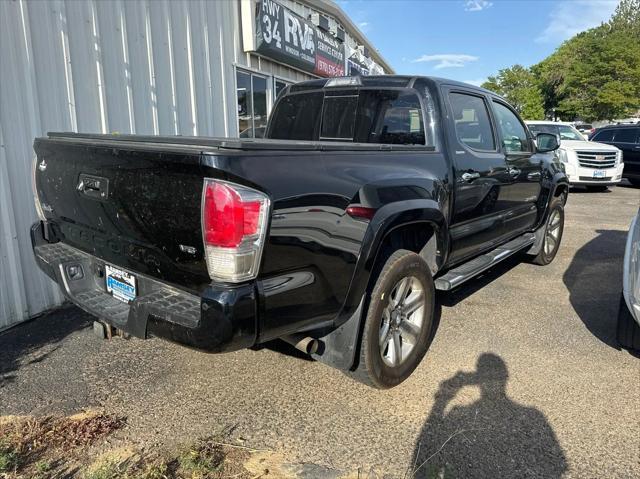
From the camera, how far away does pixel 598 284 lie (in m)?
5.38

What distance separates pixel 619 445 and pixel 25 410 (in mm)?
3426

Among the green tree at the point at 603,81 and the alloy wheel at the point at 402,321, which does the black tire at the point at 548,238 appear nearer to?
the alloy wheel at the point at 402,321

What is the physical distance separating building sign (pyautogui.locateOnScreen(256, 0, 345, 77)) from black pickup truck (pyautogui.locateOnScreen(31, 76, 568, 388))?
425 centimetres

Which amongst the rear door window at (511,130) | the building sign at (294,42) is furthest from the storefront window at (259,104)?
the rear door window at (511,130)

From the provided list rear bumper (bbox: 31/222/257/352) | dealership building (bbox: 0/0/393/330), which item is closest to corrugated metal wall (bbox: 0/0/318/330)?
dealership building (bbox: 0/0/393/330)

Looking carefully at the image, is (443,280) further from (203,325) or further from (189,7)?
(189,7)

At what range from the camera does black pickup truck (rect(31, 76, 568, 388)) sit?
2.08 m

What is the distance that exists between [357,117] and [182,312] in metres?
2.29

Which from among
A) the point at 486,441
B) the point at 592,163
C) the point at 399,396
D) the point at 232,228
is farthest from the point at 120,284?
the point at 592,163

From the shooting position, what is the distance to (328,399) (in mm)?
3068

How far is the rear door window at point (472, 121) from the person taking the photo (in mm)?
3824

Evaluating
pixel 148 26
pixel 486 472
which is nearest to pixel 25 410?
pixel 486 472

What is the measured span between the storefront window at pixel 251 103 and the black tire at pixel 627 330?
6.04 metres

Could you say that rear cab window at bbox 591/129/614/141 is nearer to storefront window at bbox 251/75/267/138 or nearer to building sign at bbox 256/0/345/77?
building sign at bbox 256/0/345/77
